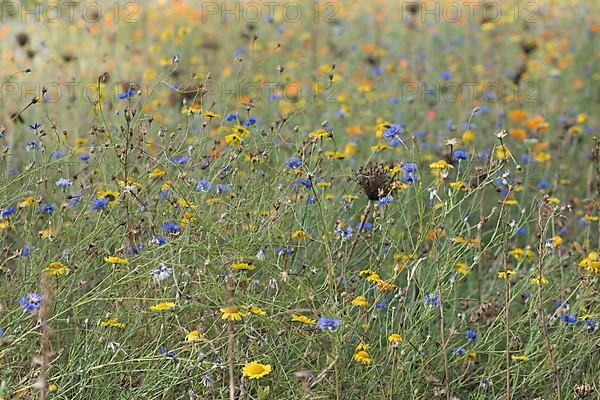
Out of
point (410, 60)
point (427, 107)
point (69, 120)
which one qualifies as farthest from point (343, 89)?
point (69, 120)

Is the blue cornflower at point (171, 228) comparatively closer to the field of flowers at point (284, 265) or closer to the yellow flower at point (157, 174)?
the field of flowers at point (284, 265)

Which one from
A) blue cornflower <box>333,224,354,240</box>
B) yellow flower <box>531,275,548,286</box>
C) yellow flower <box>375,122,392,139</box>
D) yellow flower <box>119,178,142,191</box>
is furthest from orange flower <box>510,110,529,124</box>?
yellow flower <box>119,178,142,191</box>

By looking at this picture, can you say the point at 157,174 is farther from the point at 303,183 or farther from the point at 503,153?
the point at 503,153

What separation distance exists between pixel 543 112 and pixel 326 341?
3.31 metres

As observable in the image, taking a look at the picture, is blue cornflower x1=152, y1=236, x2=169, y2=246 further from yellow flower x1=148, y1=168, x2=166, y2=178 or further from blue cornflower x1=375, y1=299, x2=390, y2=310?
Result: blue cornflower x1=375, y1=299, x2=390, y2=310

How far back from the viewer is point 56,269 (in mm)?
2506

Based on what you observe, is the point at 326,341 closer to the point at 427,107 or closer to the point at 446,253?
the point at 446,253

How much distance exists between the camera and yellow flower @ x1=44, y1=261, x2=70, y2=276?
8.09ft

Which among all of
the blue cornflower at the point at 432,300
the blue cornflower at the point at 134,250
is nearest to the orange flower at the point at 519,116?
the blue cornflower at the point at 432,300

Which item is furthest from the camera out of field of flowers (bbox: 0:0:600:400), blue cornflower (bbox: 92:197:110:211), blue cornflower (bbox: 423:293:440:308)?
blue cornflower (bbox: 92:197:110:211)

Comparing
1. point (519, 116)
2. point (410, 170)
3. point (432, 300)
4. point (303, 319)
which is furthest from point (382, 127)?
point (519, 116)

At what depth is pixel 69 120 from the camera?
5.06 m

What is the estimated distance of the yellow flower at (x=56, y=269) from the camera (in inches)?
97.1

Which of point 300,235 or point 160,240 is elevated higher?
point 160,240
